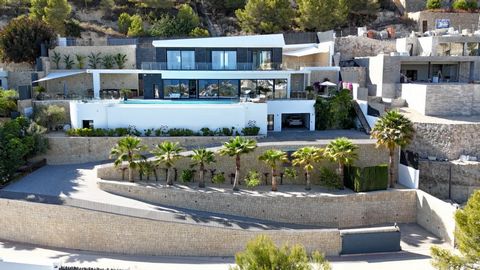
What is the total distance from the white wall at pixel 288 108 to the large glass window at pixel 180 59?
7.52 metres

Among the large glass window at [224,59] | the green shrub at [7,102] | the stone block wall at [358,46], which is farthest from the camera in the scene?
the stone block wall at [358,46]

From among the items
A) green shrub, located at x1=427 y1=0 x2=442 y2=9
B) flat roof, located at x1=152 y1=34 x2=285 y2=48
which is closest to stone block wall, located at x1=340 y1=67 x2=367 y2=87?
flat roof, located at x1=152 y1=34 x2=285 y2=48

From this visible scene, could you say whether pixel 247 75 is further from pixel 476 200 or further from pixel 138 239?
pixel 476 200

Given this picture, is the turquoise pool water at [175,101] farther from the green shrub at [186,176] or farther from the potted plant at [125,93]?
the green shrub at [186,176]

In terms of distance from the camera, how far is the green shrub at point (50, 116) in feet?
107

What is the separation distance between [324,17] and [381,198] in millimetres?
30707

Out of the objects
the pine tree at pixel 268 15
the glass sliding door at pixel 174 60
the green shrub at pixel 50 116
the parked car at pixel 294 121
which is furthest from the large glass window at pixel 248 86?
the pine tree at pixel 268 15

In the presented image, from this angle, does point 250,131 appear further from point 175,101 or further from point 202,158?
point 175,101

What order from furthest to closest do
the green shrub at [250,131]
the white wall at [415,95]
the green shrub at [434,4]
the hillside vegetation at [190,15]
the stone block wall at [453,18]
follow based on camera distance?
the green shrub at [434,4] → the stone block wall at [453,18] → the hillside vegetation at [190,15] → the white wall at [415,95] → the green shrub at [250,131]

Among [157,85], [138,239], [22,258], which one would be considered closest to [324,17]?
[157,85]

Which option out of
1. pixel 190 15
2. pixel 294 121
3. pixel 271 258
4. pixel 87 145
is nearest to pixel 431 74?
pixel 294 121

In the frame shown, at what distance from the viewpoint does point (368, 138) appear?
30.9 meters

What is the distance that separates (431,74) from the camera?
42781 millimetres

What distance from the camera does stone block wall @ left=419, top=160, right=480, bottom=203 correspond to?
29.6m
